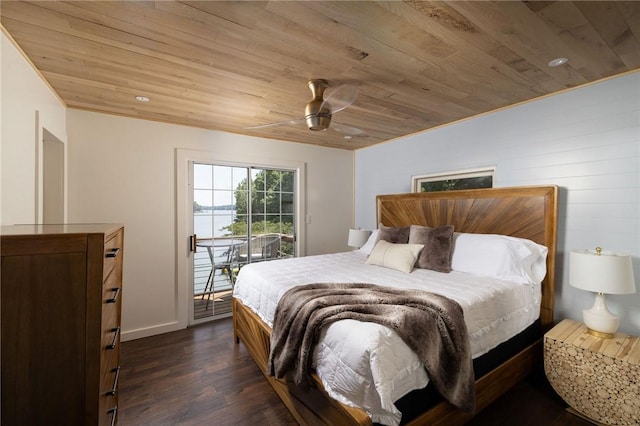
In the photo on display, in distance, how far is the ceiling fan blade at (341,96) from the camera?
1874mm

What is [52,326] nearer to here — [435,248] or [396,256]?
[396,256]

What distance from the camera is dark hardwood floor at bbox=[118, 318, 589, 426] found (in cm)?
185

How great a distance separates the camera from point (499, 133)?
112 inches

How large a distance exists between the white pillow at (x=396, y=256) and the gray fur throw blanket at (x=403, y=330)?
0.88 meters

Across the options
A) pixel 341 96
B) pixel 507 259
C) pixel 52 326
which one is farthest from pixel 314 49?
pixel 507 259

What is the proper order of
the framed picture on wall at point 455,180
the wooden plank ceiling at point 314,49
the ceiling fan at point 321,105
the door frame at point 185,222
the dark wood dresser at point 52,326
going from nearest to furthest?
the dark wood dresser at point 52,326, the wooden plank ceiling at point 314,49, the ceiling fan at point 321,105, the framed picture on wall at point 455,180, the door frame at point 185,222

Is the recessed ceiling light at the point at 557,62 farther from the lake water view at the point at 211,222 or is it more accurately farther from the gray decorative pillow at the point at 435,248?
the lake water view at the point at 211,222

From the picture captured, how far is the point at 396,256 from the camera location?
274 centimetres

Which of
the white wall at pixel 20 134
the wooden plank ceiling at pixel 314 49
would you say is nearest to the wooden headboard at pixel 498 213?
the wooden plank ceiling at pixel 314 49

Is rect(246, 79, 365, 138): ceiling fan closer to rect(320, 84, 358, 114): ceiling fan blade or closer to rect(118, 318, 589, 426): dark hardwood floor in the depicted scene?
rect(320, 84, 358, 114): ceiling fan blade

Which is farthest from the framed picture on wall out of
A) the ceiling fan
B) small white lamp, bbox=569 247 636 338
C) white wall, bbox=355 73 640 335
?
the ceiling fan

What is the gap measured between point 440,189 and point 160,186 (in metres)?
3.47

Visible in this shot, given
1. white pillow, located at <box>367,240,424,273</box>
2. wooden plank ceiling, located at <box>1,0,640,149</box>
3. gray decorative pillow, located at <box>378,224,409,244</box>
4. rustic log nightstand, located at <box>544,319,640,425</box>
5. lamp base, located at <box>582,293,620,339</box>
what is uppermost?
wooden plank ceiling, located at <box>1,0,640,149</box>

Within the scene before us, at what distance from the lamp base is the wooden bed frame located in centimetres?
38
